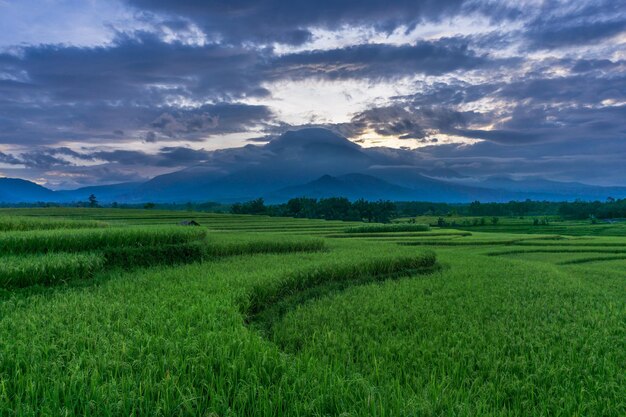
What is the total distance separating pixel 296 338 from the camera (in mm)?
6117

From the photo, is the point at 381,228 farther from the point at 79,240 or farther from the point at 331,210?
the point at 331,210

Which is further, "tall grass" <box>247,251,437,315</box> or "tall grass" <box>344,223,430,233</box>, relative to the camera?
"tall grass" <box>344,223,430,233</box>

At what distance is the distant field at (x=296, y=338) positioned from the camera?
322cm

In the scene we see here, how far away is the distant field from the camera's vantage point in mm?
3221

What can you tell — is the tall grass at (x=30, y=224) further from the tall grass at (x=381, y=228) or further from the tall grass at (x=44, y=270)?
the tall grass at (x=381, y=228)

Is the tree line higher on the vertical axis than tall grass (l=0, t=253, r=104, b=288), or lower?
higher

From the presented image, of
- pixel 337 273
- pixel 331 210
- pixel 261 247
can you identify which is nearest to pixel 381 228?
pixel 261 247

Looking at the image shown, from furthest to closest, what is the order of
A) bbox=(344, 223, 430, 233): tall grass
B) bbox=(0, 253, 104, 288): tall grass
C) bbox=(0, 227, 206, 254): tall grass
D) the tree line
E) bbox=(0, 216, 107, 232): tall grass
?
1. the tree line
2. bbox=(344, 223, 430, 233): tall grass
3. bbox=(0, 216, 107, 232): tall grass
4. bbox=(0, 227, 206, 254): tall grass
5. bbox=(0, 253, 104, 288): tall grass

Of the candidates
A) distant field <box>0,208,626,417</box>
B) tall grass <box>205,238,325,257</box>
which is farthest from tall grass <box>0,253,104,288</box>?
tall grass <box>205,238,325,257</box>

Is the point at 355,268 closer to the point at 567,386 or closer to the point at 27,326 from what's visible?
the point at 567,386

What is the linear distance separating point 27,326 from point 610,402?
23.3ft

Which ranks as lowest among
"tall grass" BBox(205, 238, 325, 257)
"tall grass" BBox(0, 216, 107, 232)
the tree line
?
"tall grass" BBox(205, 238, 325, 257)

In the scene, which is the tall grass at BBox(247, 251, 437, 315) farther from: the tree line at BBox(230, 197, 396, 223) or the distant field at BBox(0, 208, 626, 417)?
the tree line at BBox(230, 197, 396, 223)

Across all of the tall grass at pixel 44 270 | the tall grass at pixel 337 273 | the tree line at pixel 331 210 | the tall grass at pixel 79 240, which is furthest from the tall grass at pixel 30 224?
the tree line at pixel 331 210
